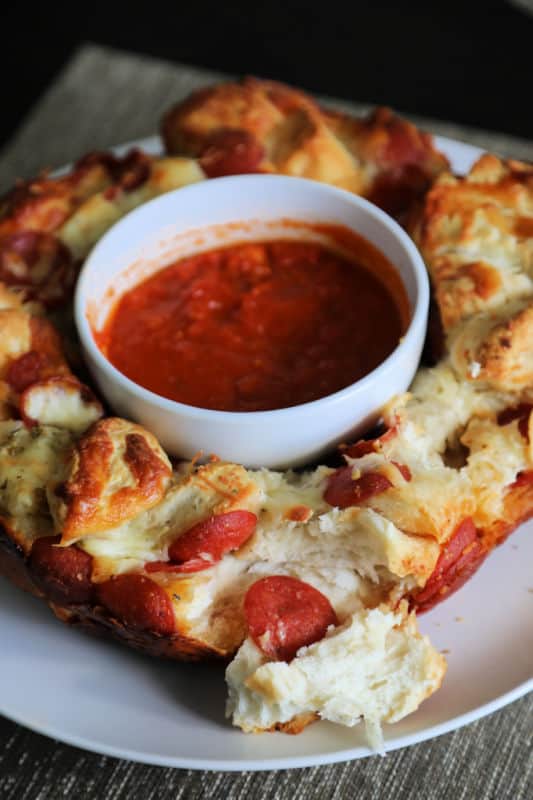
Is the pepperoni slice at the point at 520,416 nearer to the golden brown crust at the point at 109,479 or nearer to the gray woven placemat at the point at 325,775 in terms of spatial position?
the gray woven placemat at the point at 325,775

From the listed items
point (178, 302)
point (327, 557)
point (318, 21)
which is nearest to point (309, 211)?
point (178, 302)

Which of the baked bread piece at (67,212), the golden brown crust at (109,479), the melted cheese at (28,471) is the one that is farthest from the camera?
the baked bread piece at (67,212)

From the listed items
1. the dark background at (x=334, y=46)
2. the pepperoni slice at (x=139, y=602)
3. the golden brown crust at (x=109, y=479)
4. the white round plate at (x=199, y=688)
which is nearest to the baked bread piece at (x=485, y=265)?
the white round plate at (x=199, y=688)

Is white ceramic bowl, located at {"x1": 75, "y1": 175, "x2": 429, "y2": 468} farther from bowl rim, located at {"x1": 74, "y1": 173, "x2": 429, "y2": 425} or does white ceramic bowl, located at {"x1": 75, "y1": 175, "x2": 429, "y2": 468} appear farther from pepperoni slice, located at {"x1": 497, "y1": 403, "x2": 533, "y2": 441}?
pepperoni slice, located at {"x1": 497, "y1": 403, "x2": 533, "y2": 441}

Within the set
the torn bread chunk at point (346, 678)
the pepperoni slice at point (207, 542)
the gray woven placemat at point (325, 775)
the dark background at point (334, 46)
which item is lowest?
the gray woven placemat at point (325, 775)

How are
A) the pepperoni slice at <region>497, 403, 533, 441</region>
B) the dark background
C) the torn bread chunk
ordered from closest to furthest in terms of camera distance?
the torn bread chunk, the pepperoni slice at <region>497, 403, 533, 441</region>, the dark background

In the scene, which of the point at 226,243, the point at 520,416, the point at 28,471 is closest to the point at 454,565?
the point at 520,416

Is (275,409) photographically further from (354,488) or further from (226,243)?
(226,243)

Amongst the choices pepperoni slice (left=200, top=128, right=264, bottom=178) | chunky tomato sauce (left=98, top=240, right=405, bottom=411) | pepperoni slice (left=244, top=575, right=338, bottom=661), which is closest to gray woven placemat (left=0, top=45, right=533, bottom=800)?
pepperoni slice (left=244, top=575, right=338, bottom=661)
